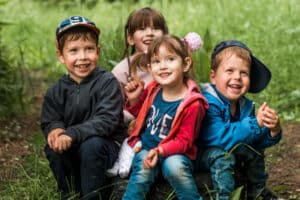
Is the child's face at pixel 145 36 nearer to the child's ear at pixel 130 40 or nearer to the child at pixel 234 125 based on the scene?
the child's ear at pixel 130 40

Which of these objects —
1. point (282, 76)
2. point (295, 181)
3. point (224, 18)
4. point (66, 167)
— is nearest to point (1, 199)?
point (66, 167)

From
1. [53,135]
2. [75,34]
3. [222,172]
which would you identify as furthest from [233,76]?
[53,135]

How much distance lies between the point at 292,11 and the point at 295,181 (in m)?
4.20

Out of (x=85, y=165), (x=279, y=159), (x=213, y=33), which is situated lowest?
(x=279, y=159)

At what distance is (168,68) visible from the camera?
3902 mm

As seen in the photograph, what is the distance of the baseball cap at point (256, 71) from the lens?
407cm

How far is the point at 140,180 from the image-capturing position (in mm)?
3834

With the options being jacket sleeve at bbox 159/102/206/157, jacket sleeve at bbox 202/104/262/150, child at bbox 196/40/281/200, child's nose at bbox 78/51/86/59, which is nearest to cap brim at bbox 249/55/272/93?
child at bbox 196/40/281/200

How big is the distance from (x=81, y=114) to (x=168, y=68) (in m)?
0.68

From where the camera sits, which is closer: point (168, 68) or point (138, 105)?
point (168, 68)

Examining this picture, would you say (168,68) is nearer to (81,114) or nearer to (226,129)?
(226,129)

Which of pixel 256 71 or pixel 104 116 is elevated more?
pixel 256 71

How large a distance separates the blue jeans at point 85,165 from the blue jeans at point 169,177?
0.22m

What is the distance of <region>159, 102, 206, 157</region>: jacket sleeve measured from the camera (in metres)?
3.75
